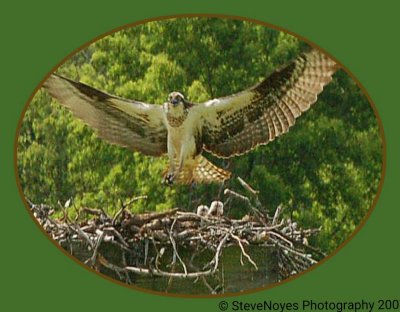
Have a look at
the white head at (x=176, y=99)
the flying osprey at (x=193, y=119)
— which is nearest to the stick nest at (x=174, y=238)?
the flying osprey at (x=193, y=119)

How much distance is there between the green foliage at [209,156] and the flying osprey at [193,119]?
0.04 metres

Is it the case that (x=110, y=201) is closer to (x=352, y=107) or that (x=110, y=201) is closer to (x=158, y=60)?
(x=158, y=60)

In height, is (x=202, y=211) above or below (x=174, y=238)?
above

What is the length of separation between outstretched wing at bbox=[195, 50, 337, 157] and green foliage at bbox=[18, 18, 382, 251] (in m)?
0.05

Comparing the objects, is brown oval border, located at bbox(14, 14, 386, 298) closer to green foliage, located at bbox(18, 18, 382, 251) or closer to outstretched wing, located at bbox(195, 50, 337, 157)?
green foliage, located at bbox(18, 18, 382, 251)

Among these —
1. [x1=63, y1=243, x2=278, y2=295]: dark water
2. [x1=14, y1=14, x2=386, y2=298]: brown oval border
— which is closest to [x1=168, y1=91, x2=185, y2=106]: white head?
[x1=14, y1=14, x2=386, y2=298]: brown oval border

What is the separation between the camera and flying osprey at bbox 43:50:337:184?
6.55m

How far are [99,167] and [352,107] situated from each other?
1.35m

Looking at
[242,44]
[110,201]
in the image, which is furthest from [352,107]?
[110,201]

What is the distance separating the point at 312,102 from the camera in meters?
6.54

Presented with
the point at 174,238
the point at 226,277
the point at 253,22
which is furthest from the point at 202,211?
the point at 253,22

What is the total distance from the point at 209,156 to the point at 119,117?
52cm

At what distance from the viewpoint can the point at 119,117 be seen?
22.0ft

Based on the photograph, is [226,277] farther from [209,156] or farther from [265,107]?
[265,107]
